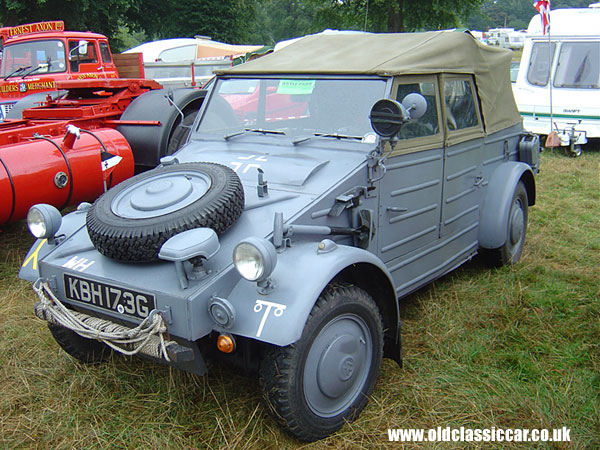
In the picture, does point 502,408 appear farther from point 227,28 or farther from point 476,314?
point 227,28

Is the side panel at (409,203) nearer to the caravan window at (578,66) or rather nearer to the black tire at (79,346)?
the black tire at (79,346)

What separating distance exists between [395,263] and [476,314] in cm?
91

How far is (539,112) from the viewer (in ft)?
36.1

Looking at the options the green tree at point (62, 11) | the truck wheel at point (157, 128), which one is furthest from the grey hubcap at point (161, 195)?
the green tree at point (62, 11)

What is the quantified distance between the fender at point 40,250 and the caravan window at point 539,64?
33.4 ft

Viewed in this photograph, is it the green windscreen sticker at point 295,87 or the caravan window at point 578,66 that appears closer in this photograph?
the green windscreen sticker at point 295,87

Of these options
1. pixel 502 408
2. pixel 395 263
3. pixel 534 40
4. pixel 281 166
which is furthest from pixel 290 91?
pixel 534 40

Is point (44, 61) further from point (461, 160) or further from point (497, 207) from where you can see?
point (497, 207)

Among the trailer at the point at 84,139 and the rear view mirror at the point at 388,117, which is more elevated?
the rear view mirror at the point at 388,117

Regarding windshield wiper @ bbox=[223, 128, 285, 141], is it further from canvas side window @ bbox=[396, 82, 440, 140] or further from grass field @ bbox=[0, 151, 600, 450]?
grass field @ bbox=[0, 151, 600, 450]

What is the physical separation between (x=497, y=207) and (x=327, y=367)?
255 cm

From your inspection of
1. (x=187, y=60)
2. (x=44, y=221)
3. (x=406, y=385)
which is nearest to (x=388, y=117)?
(x=406, y=385)

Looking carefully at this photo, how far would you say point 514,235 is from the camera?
5113mm

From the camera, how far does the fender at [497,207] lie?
473 cm
